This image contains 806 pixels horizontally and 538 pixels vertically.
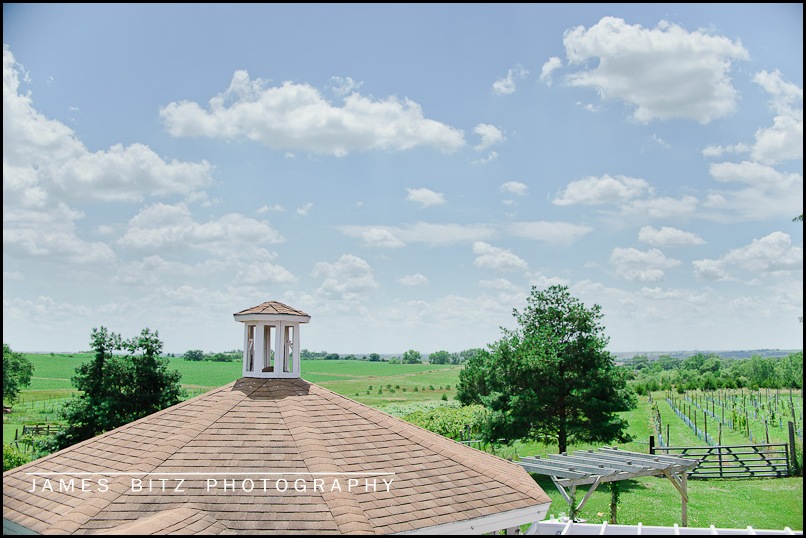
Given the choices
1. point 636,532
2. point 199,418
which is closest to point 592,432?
point 636,532

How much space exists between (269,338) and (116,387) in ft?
42.1

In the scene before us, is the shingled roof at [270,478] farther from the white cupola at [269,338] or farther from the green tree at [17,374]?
the green tree at [17,374]

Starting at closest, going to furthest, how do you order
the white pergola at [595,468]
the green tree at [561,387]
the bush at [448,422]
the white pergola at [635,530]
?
the white pergola at [635,530] → the white pergola at [595,468] → the green tree at [561,387] → the bush at [448,422]

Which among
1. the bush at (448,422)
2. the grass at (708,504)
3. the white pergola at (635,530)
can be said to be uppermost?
the white pergola at (635,530)

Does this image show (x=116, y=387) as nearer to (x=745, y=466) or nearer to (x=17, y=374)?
(x=745, y=466)

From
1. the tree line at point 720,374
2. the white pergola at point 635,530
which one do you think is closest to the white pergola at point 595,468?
the white pergola at point 635,530

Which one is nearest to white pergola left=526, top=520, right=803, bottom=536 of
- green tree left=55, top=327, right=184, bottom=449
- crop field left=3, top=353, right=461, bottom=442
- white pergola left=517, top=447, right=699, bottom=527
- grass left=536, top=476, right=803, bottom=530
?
white pergola left=517, top=447, right=699, bottom=527

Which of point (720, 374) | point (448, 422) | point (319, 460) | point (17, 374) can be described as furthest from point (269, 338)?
point (720, 374)

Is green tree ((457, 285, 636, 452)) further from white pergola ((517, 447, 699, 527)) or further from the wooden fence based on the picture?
white pergola ((517, 447, 699, 527))

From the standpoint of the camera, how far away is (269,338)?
14359 millimetres

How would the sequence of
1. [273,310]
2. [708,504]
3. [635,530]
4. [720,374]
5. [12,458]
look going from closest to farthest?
[635,530]
[273,310]
[12,458]
[708,504]
[720,374]

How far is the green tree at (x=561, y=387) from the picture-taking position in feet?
88.3

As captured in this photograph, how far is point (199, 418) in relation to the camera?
39.3 feet

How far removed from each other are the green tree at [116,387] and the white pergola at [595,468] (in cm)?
1458
